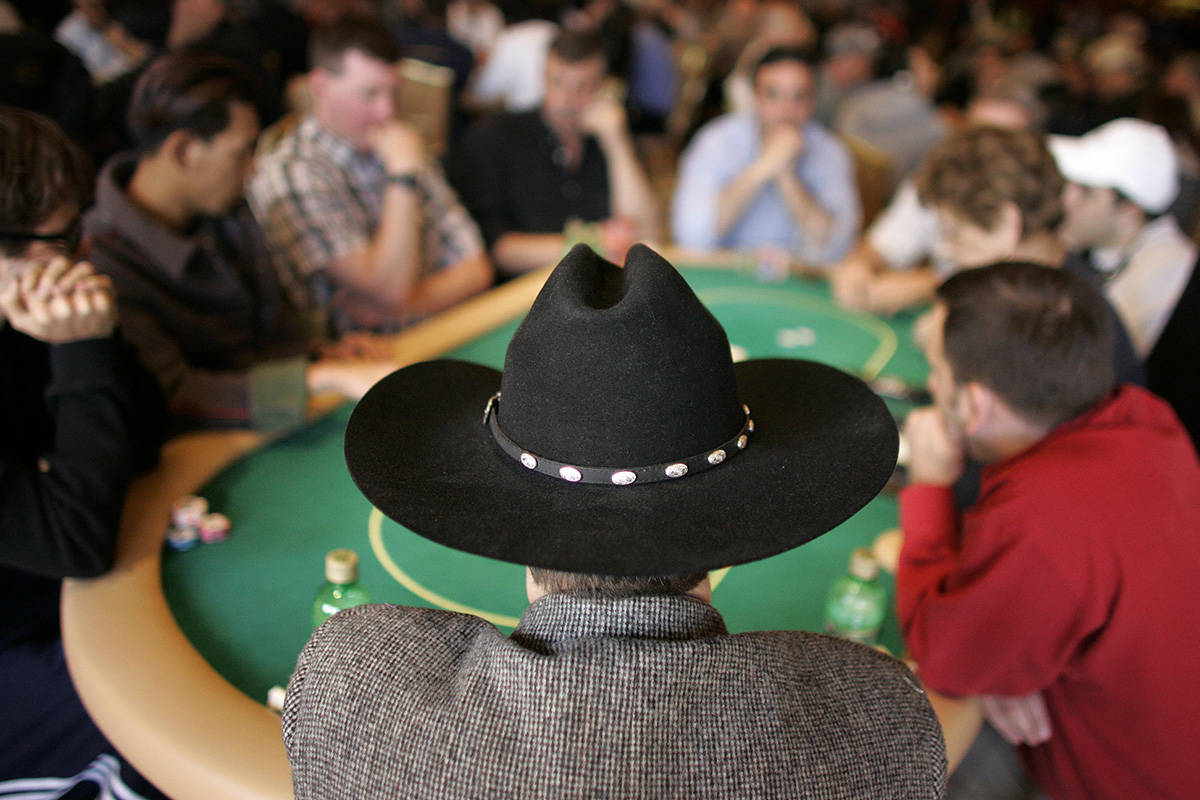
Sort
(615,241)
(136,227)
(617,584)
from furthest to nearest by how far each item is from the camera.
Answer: (615,241) < (136,227) < (617,584)

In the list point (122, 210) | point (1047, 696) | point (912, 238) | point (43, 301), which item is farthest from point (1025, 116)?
point (43, 301)

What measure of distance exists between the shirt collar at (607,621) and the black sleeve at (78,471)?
92 cm

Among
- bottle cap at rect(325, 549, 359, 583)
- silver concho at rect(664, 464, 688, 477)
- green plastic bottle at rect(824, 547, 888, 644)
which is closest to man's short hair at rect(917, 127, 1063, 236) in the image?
green plastic bottle at rect(824, 547, 888, 644)

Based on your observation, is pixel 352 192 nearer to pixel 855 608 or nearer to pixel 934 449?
pixel 934 449

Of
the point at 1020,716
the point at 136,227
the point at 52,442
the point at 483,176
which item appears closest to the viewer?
the point at 1020,716

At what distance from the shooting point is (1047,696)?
4.85ft

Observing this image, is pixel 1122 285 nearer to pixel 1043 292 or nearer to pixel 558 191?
pixel 1043 292

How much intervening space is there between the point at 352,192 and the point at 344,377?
1056mm

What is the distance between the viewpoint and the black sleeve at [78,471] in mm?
1386

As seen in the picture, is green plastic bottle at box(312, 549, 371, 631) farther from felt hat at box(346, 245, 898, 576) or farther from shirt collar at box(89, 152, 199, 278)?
shirt collar at box(89, 152, 199, 278)

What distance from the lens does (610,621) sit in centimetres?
85

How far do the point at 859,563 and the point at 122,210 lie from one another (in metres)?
1.71

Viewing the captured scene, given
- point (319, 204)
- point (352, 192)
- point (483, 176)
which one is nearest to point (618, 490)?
point (319, 204)

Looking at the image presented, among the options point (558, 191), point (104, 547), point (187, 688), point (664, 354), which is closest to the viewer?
point (664, 354)
